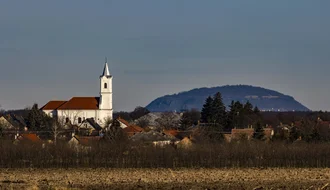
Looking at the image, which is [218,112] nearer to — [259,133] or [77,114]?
[259,133]

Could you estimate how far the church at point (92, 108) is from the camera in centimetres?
15175

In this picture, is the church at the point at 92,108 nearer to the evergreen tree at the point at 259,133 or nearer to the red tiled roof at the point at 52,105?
the red tiled roof at the point at 52,105

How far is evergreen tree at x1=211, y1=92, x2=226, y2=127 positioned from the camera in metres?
119

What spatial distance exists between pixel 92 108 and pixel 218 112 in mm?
37478

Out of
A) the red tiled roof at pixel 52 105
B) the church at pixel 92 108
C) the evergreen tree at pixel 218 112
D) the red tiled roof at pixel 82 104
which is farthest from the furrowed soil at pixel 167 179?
the red tiled roof at pixel 52 105

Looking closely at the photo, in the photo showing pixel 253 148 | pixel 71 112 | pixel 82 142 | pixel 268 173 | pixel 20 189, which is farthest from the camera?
pixel 71 112

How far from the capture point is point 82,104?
510ft

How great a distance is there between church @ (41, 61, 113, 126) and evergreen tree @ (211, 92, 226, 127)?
98.4 feet

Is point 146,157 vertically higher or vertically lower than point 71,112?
lower

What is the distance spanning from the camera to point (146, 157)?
63438mm

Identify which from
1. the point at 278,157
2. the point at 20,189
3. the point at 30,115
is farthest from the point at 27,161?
the point at 30,115

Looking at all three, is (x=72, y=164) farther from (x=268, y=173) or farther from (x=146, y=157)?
(x=268, y=173)

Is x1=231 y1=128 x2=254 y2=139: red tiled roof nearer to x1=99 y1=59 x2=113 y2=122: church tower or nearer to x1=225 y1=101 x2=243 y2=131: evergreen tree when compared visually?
x1=225 y1=101 x2=243 y2=131: evergreen tree

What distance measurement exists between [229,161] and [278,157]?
4.11m
